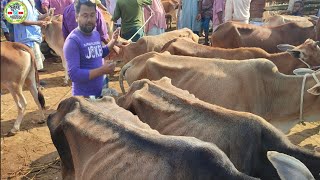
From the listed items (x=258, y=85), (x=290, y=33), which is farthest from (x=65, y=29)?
(x=290, y=33)

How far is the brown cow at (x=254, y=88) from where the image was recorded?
474 cm

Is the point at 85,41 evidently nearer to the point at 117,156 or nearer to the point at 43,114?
the point at 117,156

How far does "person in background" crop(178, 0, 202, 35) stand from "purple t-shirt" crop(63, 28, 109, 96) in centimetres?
722

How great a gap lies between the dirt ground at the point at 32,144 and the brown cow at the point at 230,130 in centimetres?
178

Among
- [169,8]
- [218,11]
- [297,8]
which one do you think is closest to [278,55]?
[218,11]

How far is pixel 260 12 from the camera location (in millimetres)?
12953

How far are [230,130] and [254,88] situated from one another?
5.17ft

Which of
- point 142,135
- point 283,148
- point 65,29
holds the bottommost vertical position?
point 283,148

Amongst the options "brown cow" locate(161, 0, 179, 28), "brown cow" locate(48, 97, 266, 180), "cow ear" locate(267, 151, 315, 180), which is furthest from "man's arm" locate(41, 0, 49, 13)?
"cow ear" locate(267, 151, 315, 180)

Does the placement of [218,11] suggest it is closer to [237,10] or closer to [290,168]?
[237,10]

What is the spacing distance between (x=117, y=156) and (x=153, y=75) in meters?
2.39

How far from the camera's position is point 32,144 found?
5.84m

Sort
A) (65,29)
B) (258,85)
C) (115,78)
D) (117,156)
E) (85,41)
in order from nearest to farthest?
(117,156)
(85,41)
(258,85)
(65,29)
(115,78)

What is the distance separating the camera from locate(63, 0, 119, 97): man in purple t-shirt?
3.99m
